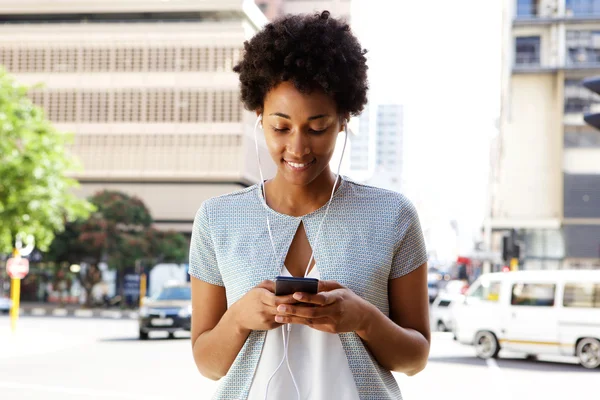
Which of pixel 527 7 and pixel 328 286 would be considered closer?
pixel 328 286

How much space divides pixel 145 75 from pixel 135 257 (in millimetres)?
19617

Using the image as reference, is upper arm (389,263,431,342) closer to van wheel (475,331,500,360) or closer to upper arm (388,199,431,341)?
upper arm (388,199,431,341)

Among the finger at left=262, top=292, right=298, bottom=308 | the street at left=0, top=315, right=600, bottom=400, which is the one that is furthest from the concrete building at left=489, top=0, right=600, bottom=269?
the finger at left=262, top=292, right=298, bottom=308

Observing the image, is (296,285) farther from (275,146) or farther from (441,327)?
(441,327)

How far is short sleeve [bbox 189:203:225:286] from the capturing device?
103 inches

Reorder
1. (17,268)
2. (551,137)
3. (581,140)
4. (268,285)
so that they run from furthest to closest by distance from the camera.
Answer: (551,137), (581,140), (17,268), (268,285)

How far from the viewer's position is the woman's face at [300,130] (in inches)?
95.5

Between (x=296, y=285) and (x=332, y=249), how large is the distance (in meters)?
0.34

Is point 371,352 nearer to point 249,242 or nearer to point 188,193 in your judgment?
point 249,242

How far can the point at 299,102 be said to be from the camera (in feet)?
7.97

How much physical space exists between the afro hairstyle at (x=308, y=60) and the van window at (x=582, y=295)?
18812mm

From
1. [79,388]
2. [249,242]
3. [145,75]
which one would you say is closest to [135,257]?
[145,75]

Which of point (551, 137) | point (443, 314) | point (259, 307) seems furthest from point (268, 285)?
point (551, 137)

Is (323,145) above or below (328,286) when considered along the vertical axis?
above
